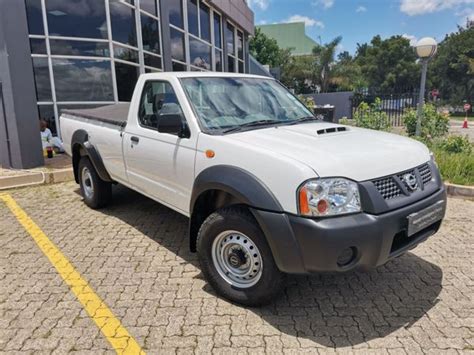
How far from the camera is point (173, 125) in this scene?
3590 mm

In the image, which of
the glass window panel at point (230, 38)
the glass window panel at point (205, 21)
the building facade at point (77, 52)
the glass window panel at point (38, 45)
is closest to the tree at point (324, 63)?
the glass window panel at point (230, 38)

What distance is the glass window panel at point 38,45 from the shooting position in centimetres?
906

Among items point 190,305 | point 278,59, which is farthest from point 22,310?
point 278,59

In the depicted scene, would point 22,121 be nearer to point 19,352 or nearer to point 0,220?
point 0,220

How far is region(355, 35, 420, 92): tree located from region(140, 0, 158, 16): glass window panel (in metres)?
49.1

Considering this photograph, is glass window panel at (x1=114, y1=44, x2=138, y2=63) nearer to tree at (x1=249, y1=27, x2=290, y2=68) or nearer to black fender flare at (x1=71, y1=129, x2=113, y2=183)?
black fender flare at (x1=71, y1=129, x2=113, y2=183)

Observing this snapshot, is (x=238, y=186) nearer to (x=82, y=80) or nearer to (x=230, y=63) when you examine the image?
(x=82, y=80)

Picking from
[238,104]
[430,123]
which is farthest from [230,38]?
[238,104]

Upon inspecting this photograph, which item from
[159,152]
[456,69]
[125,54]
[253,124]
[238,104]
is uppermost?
[456,69]

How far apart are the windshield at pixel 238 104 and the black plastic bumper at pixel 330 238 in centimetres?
119

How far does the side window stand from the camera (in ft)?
13.1

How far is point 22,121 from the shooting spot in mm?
8086

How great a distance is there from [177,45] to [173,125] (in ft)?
37.3

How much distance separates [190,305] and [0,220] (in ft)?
12.4
